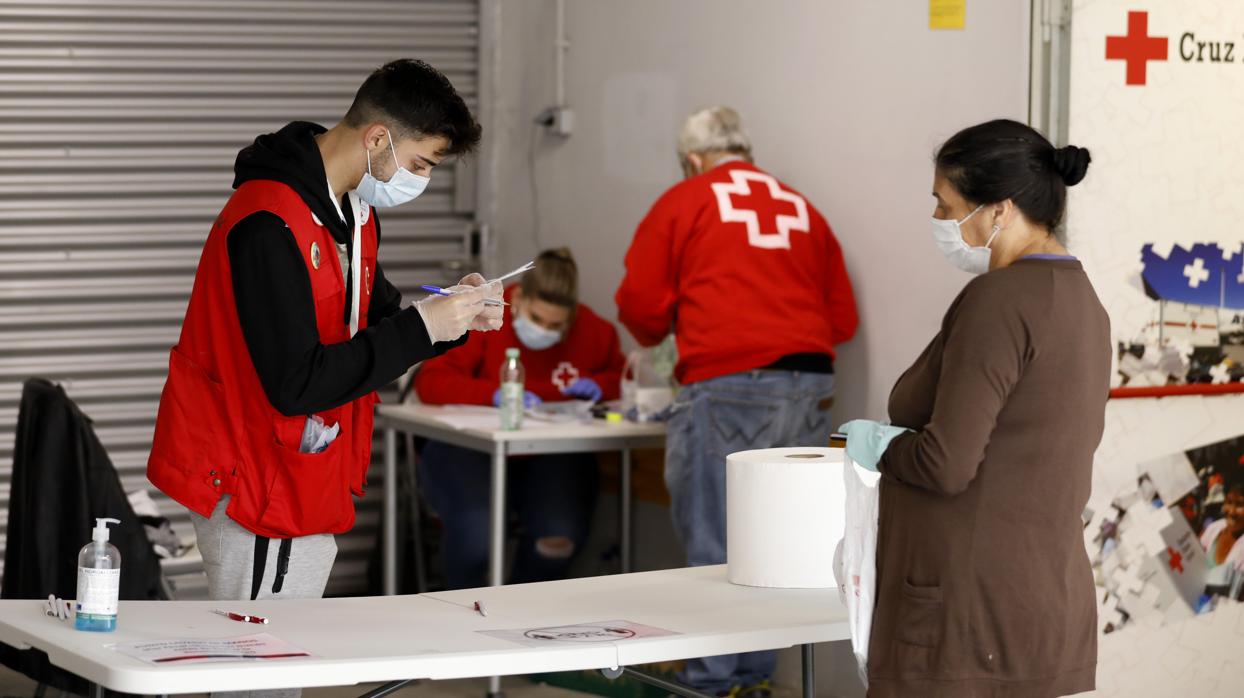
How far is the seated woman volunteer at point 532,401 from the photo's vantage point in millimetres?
4840

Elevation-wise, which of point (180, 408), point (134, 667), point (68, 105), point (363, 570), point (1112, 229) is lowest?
point (363, 570)

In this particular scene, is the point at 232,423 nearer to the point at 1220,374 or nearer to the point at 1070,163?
the point at 1070,163

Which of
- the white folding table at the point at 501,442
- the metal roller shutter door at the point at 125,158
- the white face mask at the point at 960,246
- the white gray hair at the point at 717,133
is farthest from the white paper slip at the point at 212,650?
the metal roller shutter door at the point at 125,158

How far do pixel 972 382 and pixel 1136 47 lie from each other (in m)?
1.75

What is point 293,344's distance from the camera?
236cm

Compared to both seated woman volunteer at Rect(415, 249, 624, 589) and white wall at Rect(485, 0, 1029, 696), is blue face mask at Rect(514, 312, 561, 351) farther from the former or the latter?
white wall at Rect(485, 0, 1029, 696)

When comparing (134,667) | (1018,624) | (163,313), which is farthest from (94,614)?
(163,313)

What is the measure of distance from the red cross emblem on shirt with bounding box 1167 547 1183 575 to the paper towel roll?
4.14 ft

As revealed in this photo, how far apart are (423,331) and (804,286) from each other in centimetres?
A: 183

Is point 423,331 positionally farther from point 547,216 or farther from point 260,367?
point 547,216

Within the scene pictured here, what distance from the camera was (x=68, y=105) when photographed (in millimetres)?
5445

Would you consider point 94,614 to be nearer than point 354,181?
Yes

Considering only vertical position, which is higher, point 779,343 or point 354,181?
point 354,181

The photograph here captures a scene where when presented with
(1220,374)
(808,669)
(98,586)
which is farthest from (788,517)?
(1220,374)
